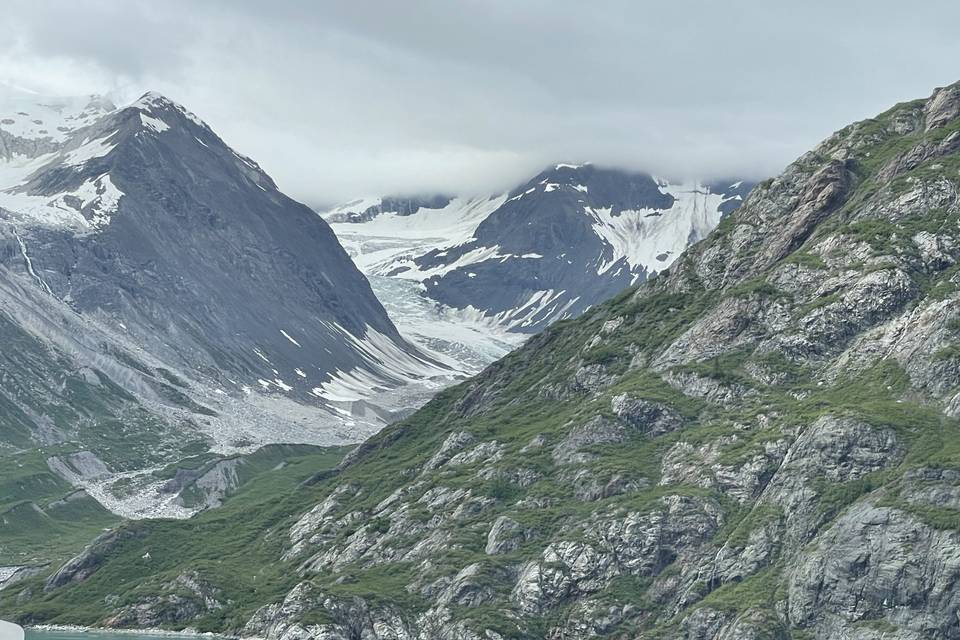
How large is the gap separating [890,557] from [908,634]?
11.6 m

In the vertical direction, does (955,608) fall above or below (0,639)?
below

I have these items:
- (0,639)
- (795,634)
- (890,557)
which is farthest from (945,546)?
(0,639)

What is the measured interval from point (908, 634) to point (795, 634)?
15.1 metres

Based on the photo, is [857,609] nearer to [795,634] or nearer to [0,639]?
[795,634]

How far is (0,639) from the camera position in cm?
10550

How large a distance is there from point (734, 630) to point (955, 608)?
2764 centimetres

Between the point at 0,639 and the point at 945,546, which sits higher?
the point at 0,639

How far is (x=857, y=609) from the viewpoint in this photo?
198 metres

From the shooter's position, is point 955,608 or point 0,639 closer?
point 0,639

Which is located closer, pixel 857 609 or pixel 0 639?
pixel 0 639

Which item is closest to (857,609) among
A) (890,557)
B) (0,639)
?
(890,557)

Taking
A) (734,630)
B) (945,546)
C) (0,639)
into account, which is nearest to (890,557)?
(945,546)

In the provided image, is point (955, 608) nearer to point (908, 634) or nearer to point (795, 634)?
point (908, 634)

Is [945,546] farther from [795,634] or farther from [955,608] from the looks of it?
[795,634]
